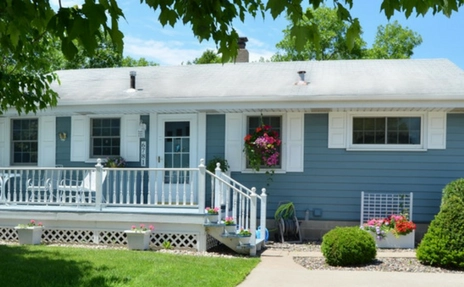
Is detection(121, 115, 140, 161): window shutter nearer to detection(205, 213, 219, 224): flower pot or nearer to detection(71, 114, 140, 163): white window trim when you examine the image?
detection(71, 114, 140, 163): white window trim

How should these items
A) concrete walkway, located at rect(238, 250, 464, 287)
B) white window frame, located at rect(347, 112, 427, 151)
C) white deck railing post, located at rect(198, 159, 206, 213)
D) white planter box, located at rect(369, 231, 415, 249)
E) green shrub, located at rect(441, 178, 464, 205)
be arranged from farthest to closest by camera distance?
white window frame, located at rect(347, 112, 427, 151)
white planter box, located at rect(369, 231, 415, 249)
white deck railing post, located at rect(198, 159, 206, 213)
green shrub, located at rect(441, 178, 464, 205)
concrete walkway, located at rect(238, 250, 464, 287)

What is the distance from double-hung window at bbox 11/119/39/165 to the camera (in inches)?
496

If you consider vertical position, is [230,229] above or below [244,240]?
above

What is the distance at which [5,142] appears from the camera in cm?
1265

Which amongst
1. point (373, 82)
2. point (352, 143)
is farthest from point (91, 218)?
point (373, 82)

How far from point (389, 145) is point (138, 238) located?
221 inches

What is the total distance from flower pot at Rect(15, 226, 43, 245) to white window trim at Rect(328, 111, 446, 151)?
6.37 m

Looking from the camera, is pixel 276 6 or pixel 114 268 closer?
pixel 276 6

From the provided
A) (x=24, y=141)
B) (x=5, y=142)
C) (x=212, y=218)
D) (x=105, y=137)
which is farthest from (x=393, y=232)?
(x=5, y=142)

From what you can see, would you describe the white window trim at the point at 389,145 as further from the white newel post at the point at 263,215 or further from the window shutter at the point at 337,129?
the white newel post at the point at 263,215

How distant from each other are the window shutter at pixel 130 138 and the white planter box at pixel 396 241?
5692 millimetres

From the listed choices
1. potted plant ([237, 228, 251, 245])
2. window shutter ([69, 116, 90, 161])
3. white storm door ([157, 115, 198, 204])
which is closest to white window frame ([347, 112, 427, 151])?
potted plant ([237, 228, 251, 245])

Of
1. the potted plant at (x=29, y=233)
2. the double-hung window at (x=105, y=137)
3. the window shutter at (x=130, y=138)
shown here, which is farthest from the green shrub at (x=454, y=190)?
the potted plant at (x=29, y=233)

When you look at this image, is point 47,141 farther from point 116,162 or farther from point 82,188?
point 82,188
